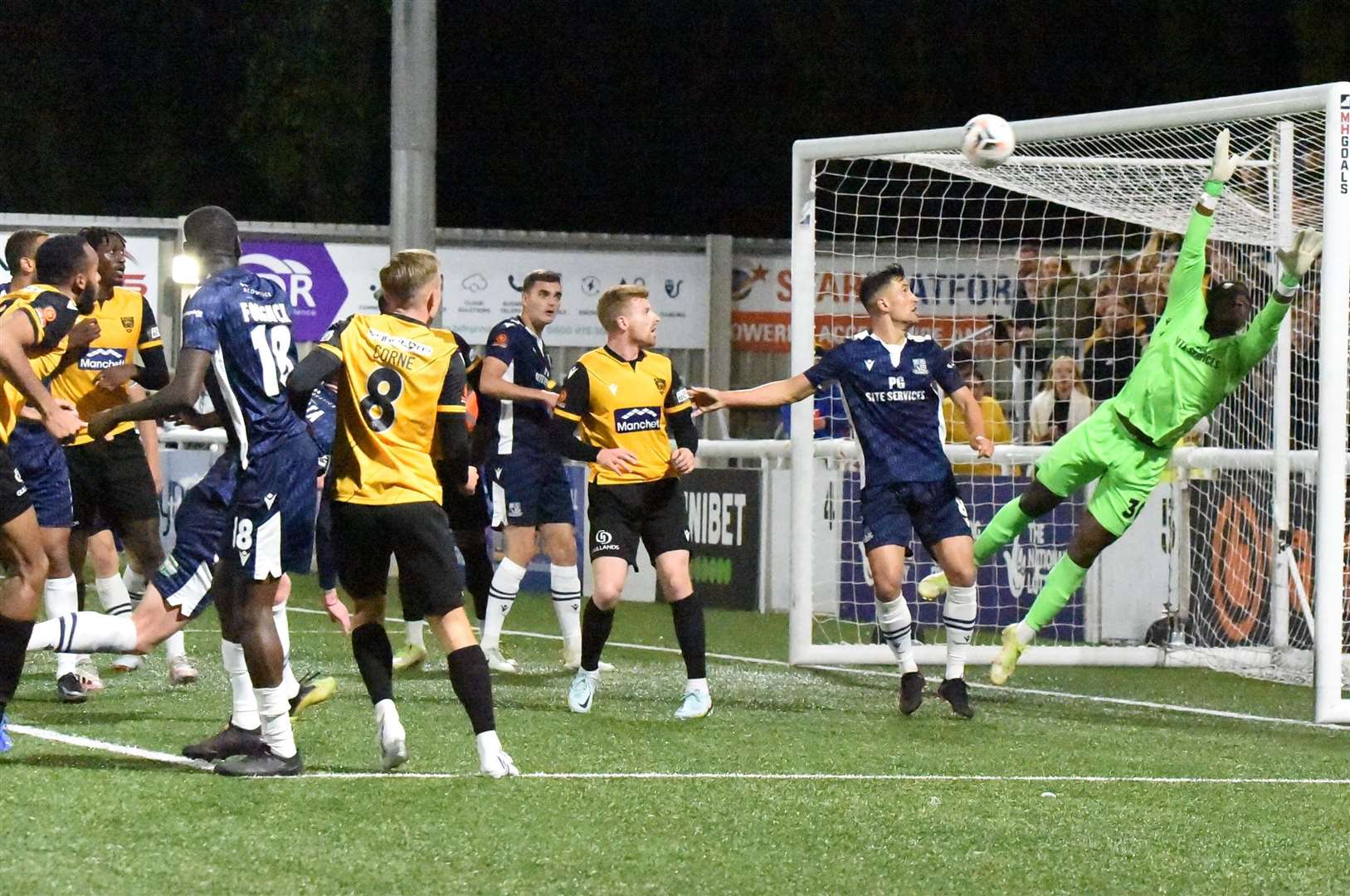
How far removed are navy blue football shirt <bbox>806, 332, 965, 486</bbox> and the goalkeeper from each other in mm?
650

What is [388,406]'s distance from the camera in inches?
269

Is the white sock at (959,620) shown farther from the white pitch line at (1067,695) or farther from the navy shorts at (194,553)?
the navy shorts at (194,553)

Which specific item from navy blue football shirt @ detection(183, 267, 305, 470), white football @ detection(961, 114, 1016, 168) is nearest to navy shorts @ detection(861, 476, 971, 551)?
white football @ detection(961, 114, 1016, 168)

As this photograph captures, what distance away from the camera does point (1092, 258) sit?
579 inches

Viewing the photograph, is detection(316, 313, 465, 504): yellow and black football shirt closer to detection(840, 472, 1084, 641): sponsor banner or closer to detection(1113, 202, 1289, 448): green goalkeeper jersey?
detection(1113, 202, 1289, 448): green goalkeeper jersey

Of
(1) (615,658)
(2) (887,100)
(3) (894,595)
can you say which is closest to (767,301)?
(2) (887,100)

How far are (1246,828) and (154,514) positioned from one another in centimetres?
513

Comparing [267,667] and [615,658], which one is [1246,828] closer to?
[267,667]

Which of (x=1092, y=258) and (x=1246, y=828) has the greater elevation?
(x=1092, y=258)

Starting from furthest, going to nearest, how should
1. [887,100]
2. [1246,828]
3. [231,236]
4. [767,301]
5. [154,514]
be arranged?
[887,100], [767,301], [154,514], [231,236], [1246,828]

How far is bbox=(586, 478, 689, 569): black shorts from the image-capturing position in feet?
29.1

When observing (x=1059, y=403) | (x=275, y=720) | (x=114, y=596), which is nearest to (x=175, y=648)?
(x=114, y=596)

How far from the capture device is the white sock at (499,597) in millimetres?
10688

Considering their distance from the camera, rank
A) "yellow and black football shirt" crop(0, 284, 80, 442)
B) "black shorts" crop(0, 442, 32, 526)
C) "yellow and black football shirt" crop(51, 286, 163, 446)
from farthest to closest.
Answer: "yellow and black football shirt" crop(51, 286, 163, 446), "yellow and black football shirt" crop(0, 284, 80, 442), "black shorts" crop(0, 442, 32, 526)
